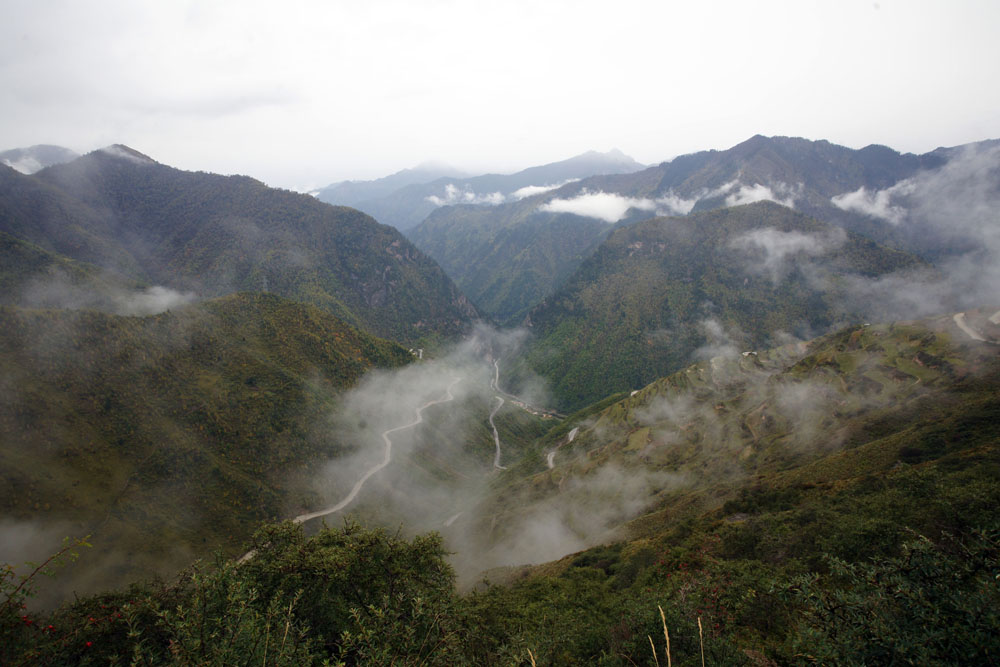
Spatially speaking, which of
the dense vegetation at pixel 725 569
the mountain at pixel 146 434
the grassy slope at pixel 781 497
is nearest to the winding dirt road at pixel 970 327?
the dense vegetation at pixel 725 569

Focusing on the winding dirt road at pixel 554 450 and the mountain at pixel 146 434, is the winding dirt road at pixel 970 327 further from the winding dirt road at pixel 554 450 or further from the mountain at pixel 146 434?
the mountain at pixel 146 434

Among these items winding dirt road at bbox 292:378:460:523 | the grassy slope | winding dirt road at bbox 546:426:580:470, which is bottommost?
winding dirt road at bbox 546:426:580:470

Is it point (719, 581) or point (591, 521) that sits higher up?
point (719, 581)

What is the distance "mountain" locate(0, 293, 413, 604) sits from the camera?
79.5 metres

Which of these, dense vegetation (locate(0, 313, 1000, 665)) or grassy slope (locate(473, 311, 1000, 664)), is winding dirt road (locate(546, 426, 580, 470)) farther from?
dense vegetation (locate(0, 313, 1000, 665))

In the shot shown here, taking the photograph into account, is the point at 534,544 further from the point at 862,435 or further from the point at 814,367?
the point at 814,367

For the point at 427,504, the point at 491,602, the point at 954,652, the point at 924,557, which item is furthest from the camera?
the point at 427,504

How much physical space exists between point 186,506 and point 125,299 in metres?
144

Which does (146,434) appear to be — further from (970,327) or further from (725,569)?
(970,327)

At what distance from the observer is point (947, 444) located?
2549 inches

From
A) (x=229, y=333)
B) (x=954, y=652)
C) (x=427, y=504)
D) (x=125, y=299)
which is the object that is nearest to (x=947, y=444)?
(x=954, y=652)

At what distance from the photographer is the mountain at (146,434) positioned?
79.5 metres

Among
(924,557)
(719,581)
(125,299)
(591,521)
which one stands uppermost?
(924,557)

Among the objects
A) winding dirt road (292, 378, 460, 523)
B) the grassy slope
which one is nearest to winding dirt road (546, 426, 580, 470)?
the grassy slope
